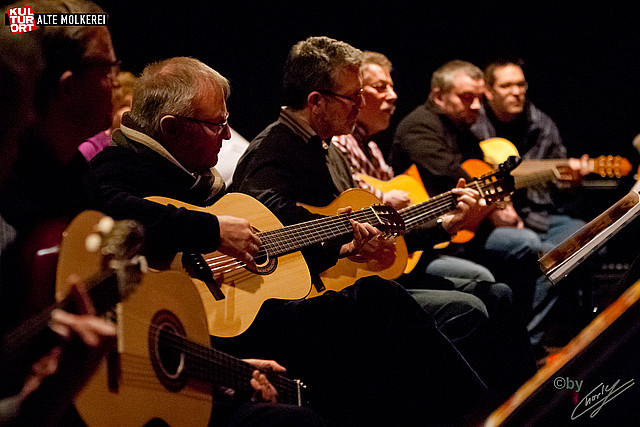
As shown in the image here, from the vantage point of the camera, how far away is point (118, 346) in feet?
3.96

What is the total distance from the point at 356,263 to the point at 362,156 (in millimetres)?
874

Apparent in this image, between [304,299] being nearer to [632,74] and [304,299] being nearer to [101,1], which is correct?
[101,1]

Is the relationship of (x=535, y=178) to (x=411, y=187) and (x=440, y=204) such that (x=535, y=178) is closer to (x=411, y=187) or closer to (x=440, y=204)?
(x=411, y=187)

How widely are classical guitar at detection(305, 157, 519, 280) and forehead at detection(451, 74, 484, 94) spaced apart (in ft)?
2.12

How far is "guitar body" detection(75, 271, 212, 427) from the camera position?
1183 mm

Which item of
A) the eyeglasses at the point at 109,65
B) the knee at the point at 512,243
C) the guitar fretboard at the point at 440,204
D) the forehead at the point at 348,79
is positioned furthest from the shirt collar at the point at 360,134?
the eyeglasses at the point at 109,65

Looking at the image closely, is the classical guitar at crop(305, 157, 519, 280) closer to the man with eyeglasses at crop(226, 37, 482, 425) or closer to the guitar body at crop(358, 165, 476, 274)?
the guitar body at crop(358, 165, 476, 274)

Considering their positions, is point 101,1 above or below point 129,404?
above

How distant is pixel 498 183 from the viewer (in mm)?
3174

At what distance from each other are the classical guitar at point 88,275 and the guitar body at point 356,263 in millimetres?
1216

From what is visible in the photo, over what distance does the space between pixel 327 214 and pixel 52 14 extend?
1324 mm

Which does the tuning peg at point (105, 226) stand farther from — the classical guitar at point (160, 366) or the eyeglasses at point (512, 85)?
the eyeglasses at point (512, 85)

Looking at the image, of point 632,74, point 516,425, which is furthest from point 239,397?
point 632,74

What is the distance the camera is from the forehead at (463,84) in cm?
371
